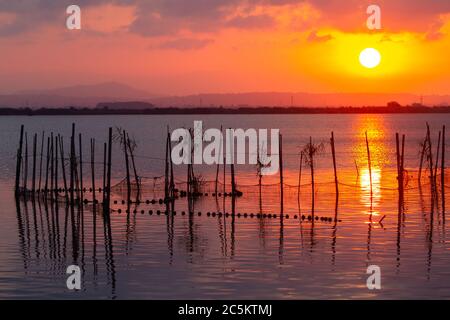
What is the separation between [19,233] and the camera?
99.6 ft

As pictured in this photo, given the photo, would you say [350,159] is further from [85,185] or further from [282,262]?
[282,262]

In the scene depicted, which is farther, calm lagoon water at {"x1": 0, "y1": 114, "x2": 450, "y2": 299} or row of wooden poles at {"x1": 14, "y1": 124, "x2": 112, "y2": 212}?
row of wooden poles at {"x1": 14, "y1": 124, "x2": 112, "y2": 212}

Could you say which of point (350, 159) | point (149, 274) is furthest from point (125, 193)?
point (350, 159)

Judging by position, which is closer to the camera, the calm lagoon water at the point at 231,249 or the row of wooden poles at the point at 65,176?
the calm lagoon water at the point at 231,249

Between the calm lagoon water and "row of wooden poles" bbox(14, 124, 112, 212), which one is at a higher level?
"row of wooden poles" bbox(14, 124, 112, 212)

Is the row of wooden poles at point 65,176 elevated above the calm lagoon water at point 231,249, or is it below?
above

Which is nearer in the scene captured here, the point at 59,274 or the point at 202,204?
the point at 59,274

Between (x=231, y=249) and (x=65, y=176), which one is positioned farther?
(x=65, y=176)

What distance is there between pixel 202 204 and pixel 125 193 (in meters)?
6.90

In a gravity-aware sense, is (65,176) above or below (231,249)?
above
